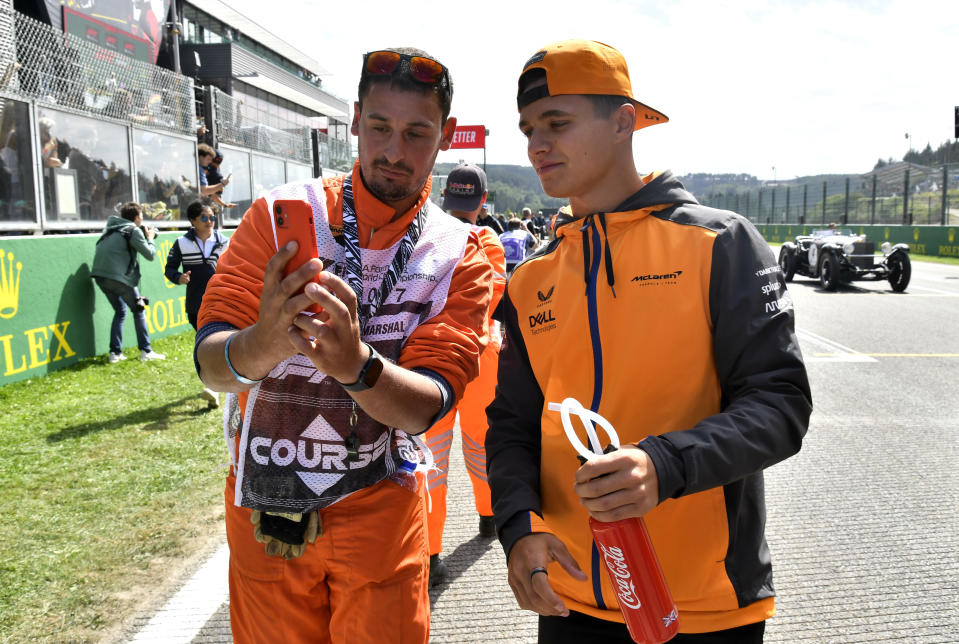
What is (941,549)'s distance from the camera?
3754mm

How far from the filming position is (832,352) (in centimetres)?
952

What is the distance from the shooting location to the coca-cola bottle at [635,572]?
4.35ft

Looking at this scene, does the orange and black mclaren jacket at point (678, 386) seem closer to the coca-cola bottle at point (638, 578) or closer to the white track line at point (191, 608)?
the coca-cola bottle at point (638, 578)

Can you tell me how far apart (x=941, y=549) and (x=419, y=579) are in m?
3.32

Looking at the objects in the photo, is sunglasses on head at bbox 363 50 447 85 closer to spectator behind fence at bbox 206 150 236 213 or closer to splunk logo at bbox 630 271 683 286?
splunk logo at bbox 630 271 683 286

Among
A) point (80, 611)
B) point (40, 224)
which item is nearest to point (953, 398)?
point (80, 611)

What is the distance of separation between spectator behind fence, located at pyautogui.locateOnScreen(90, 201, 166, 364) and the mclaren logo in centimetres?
857

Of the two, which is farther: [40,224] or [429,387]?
[40,224]

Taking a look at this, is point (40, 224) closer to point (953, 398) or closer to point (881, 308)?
point (953, 398)

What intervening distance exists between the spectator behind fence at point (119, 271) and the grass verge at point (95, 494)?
1250 mm

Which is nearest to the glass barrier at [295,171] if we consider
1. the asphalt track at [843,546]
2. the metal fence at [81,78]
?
the metal fence at [81,78]

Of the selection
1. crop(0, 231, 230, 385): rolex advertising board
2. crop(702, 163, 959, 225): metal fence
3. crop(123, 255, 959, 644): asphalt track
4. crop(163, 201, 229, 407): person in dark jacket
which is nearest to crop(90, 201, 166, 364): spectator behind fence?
crop(0, 231, 230, 385): rolex advertising board

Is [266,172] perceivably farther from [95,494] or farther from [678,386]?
[678,386]

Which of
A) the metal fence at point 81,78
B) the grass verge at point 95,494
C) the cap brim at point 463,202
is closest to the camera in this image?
the grass verge at point 95,494
